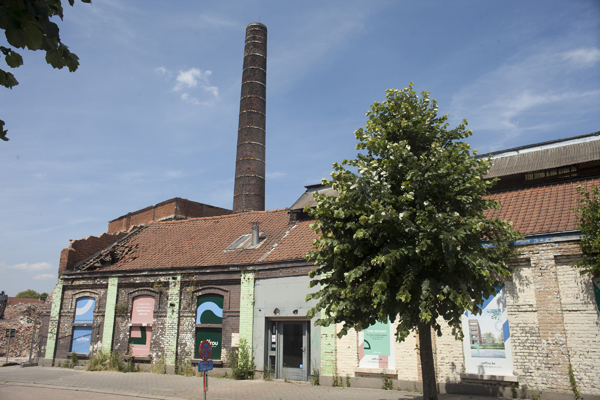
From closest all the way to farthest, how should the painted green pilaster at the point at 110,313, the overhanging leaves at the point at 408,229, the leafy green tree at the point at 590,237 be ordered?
1. the overhanging leaves at the point at 408,229
2. the leafy green tree at the point at 590,237
3. the painted green pilaster at the point at 110,313

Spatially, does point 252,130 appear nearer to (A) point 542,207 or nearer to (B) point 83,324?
(B) point 83,324

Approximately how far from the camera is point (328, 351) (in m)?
14.0

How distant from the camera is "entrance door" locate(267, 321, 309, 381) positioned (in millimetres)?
14633

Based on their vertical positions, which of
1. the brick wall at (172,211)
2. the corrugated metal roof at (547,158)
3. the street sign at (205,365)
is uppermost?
the brick wall at (172,211)

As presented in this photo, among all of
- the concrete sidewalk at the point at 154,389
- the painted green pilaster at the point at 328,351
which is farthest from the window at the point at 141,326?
the painted green pilaster at the point at 328,351

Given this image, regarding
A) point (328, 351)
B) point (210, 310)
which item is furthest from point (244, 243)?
point (328, 351)

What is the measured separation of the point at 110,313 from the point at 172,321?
3401 mm

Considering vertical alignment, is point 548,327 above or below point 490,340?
above

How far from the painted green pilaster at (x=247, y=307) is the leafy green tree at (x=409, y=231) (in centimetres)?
729

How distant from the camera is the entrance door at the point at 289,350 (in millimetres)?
14633

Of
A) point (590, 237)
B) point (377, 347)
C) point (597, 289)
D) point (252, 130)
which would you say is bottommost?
point (377, 347)

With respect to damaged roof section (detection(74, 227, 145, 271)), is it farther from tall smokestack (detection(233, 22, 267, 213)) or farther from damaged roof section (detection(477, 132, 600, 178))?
damaged roof section (detection(477, 132, 600, 178))

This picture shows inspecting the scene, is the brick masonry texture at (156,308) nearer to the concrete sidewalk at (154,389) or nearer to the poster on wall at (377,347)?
the concrete sidewalk at (154,389)

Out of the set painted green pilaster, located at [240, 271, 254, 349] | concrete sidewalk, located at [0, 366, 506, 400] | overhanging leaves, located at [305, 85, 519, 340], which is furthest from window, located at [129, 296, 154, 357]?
overhanging leaves, located at [305, 85, 519, 340]
